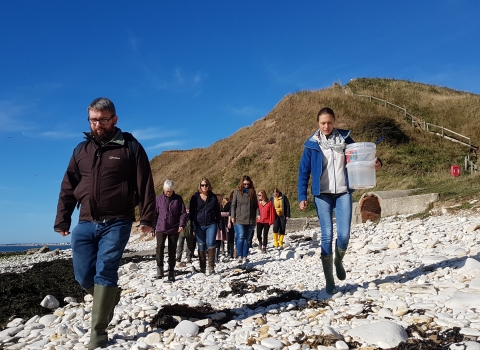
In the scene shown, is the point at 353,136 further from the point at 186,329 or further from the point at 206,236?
the point at 186,329

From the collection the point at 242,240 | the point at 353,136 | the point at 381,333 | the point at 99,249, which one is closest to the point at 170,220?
the point at 242,240

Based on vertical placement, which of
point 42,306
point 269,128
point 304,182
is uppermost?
point 269,128

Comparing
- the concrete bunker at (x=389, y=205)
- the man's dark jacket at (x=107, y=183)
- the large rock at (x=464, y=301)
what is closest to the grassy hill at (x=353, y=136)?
the concrete bunker at (x=389, y=205)

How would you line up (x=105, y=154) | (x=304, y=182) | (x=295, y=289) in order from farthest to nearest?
(x=295, y=289) < (x=304, y=182) < (x=105, y=154)

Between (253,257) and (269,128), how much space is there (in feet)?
112

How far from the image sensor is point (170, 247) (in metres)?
8.28

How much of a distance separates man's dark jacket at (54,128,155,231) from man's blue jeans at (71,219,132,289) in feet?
0.28

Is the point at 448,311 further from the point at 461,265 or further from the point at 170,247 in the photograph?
the point at 170,247

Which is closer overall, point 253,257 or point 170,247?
point 170,247

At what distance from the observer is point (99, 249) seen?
12.7ft

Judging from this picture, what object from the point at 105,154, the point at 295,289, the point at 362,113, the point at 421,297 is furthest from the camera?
the point at 362,113

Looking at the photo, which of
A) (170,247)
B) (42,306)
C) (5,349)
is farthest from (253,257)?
(5,349)

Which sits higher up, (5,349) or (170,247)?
(170,247)

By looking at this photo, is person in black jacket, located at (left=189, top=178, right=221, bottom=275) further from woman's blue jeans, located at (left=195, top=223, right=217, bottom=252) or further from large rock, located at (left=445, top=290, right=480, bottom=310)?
large rock, located at (left=445, top=290, right=480, bottom=310)
